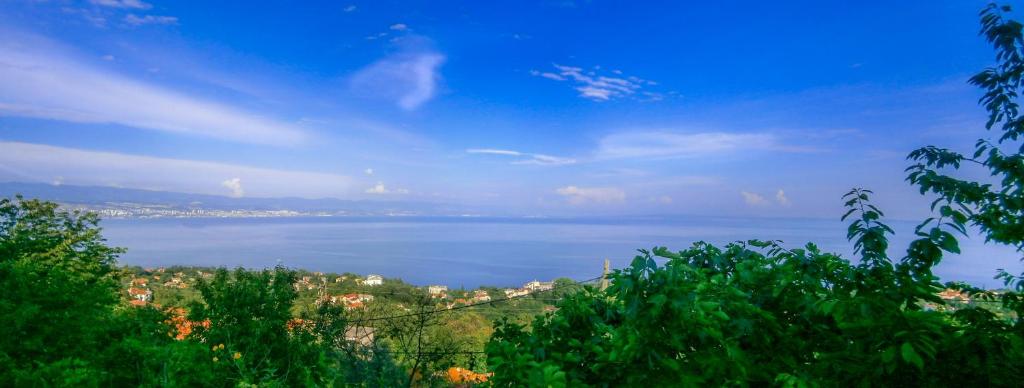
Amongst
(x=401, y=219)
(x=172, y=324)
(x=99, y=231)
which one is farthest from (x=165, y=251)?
(x=401, y=219)

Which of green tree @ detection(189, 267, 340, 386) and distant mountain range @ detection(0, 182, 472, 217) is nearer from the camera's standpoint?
green tree @ detection(189, 267, 340, 386)

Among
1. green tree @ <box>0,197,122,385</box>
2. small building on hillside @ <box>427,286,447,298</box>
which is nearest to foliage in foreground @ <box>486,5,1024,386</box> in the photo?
green tree @ <box>0,197,122,385</box>

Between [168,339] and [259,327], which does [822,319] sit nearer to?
[259,327]

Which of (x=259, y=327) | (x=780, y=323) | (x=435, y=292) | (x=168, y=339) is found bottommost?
(x=435, y=292)

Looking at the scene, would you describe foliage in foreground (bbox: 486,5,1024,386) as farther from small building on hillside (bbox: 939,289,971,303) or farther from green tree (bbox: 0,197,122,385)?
green tree (bbox: 0,197,122,385)

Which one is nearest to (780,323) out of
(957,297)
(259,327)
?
(957,297)

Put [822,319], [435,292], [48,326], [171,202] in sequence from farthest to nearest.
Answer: [171,202] → [435,292] → [48,326] → [822,319]

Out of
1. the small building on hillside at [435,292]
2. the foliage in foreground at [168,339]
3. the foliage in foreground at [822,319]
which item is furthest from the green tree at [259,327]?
the small building on hillside at [435,292]

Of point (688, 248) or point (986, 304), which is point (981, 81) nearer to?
point (986, 304)
